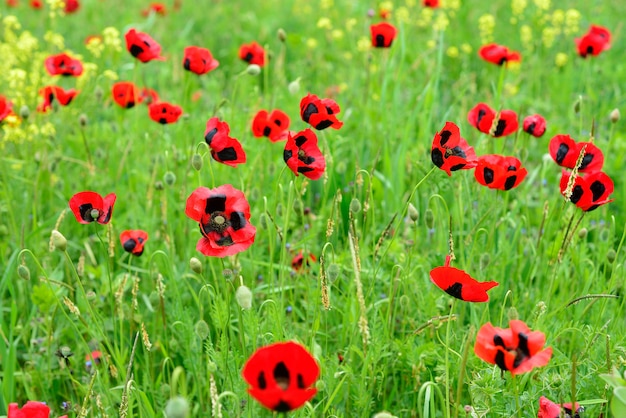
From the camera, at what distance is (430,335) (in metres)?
2.03

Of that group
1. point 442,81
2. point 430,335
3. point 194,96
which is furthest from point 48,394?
point 442,81

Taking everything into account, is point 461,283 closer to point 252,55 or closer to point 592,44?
point 252,55

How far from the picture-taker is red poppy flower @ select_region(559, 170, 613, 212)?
1.84 m

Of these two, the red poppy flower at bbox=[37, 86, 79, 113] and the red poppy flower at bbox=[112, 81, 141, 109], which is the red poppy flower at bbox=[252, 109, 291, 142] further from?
the red poppy flower at bbox=[37, 86, 79, 113]

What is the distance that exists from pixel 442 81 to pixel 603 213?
5.79 feet

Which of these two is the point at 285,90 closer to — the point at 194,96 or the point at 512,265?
the point at 194,96

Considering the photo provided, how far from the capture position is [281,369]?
44.0 inches

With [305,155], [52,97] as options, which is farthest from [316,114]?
[52,97]

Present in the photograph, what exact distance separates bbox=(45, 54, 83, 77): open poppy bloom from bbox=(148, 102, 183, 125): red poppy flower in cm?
52

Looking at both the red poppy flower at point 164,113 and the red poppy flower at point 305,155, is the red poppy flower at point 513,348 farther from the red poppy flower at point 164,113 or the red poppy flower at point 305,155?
the red poppy flower at point 164,113

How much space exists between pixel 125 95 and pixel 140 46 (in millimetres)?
296

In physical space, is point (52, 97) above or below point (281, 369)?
above

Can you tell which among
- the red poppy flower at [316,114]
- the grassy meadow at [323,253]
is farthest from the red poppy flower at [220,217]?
the red poppy flower at [316,114]

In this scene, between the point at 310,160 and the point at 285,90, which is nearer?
the point at 310,160
